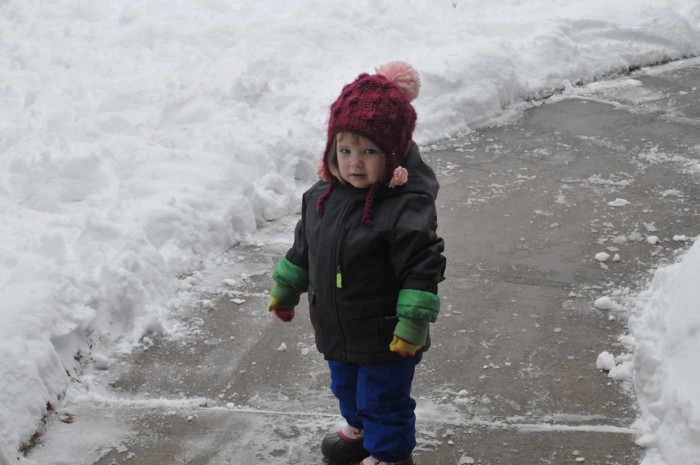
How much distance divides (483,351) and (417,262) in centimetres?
141

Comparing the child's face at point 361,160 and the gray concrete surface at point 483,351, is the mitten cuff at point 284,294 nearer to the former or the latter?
the child's face at point 361,160

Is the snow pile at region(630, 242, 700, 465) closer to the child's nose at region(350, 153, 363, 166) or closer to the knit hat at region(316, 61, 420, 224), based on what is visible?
the knit hat at region(316, 61, 420, 224)

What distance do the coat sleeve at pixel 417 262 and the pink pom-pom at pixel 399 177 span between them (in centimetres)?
7

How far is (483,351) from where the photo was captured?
168 inches

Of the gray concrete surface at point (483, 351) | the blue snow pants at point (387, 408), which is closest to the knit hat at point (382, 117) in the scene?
the blue snow pants at point (387, 408)

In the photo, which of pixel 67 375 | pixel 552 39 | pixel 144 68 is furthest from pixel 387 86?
pixel 552 39

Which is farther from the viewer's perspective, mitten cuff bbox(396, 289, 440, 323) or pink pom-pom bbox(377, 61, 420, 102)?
pink pom-pom bbox(377, 61, 420, 102)

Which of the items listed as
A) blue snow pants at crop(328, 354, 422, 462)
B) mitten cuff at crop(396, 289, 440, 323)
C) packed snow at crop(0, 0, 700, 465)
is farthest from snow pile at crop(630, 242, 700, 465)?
mitten cuff at crop(396, 289, 440, 323)

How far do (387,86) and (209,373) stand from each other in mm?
1670

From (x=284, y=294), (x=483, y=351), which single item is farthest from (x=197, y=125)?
(x=284, y=294)

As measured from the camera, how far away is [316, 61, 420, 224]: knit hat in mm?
3047

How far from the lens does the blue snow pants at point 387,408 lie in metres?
3.18

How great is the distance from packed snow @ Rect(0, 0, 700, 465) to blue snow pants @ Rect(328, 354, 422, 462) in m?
0.93

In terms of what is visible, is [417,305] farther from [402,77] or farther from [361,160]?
[402,77]
